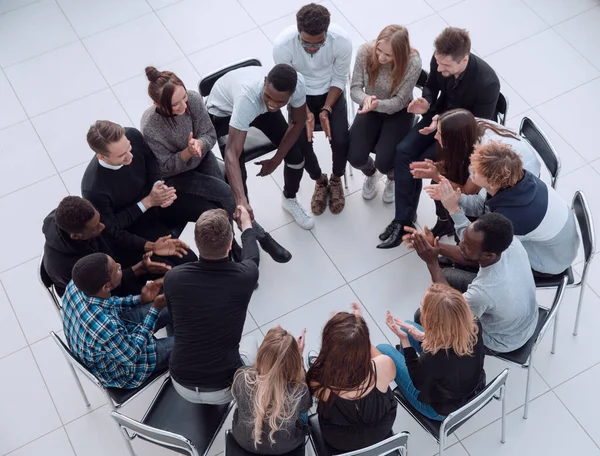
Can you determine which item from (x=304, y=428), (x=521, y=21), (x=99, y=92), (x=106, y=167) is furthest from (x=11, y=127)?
(x=521, y=21)

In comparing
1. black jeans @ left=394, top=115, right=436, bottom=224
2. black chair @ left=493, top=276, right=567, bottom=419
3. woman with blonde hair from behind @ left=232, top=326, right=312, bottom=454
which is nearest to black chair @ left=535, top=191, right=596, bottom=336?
black chair @ left=493, top=276, right=567, bottom=419

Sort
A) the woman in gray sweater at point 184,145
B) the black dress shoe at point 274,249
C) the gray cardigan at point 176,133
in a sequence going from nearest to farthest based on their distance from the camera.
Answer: the woman in gray sweater at point 184,145
the gray cardigan at point 176,133
the black dress shoe at point 274,249

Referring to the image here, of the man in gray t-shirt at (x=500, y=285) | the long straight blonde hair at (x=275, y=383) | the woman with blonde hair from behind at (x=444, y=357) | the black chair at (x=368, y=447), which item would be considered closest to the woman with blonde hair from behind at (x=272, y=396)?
the long straight blonde hair at (x=275, y=383)

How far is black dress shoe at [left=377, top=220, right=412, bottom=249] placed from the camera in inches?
156

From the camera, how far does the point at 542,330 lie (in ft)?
9.77

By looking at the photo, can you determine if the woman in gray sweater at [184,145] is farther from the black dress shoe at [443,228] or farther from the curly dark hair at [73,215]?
the black dress shoe at [443,228]

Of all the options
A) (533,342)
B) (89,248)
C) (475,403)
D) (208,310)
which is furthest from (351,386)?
(89,248)

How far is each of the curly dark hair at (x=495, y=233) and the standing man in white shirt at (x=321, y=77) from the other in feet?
4.38

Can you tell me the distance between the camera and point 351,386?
2.61m

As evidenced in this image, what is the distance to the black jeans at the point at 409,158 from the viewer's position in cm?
377

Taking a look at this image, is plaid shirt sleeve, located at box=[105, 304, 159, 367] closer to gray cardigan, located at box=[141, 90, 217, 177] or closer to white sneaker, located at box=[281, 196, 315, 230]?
gray cardigan, located at box=[141, 90, 217, 177]

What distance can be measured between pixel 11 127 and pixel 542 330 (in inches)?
145

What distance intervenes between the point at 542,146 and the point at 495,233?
0.94 meters

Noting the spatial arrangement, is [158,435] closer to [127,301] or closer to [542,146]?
[127,301]
